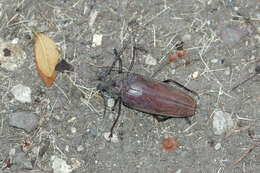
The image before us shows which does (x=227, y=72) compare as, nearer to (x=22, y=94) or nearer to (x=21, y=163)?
(x=22, y=94)

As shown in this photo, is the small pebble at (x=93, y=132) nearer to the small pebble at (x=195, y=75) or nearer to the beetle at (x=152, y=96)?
the beetle at (x=152, y=96)

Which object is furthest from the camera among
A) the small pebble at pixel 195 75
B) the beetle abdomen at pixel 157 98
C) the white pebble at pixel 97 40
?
the white pebble at pixel 97 40

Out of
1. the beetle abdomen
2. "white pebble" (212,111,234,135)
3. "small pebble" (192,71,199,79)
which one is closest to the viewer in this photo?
the beetle abdomen

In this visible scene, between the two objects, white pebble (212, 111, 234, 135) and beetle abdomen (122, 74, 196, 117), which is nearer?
beetle abdomen (122, 74, 196, 117)

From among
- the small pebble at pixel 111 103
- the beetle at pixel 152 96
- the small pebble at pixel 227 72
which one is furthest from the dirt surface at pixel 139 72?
the beetle at pixel 152 96

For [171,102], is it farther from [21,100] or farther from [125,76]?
[21,100]

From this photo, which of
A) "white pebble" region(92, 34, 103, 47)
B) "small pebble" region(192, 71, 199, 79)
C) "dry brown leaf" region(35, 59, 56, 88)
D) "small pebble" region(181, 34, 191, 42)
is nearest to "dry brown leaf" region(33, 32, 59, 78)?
"dry brown leaf" region(35, 59, 56, 88)

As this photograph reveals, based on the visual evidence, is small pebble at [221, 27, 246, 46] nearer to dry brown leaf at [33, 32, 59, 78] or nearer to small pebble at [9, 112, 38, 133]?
dry brown leaf at [33, 32, 59, 78]
